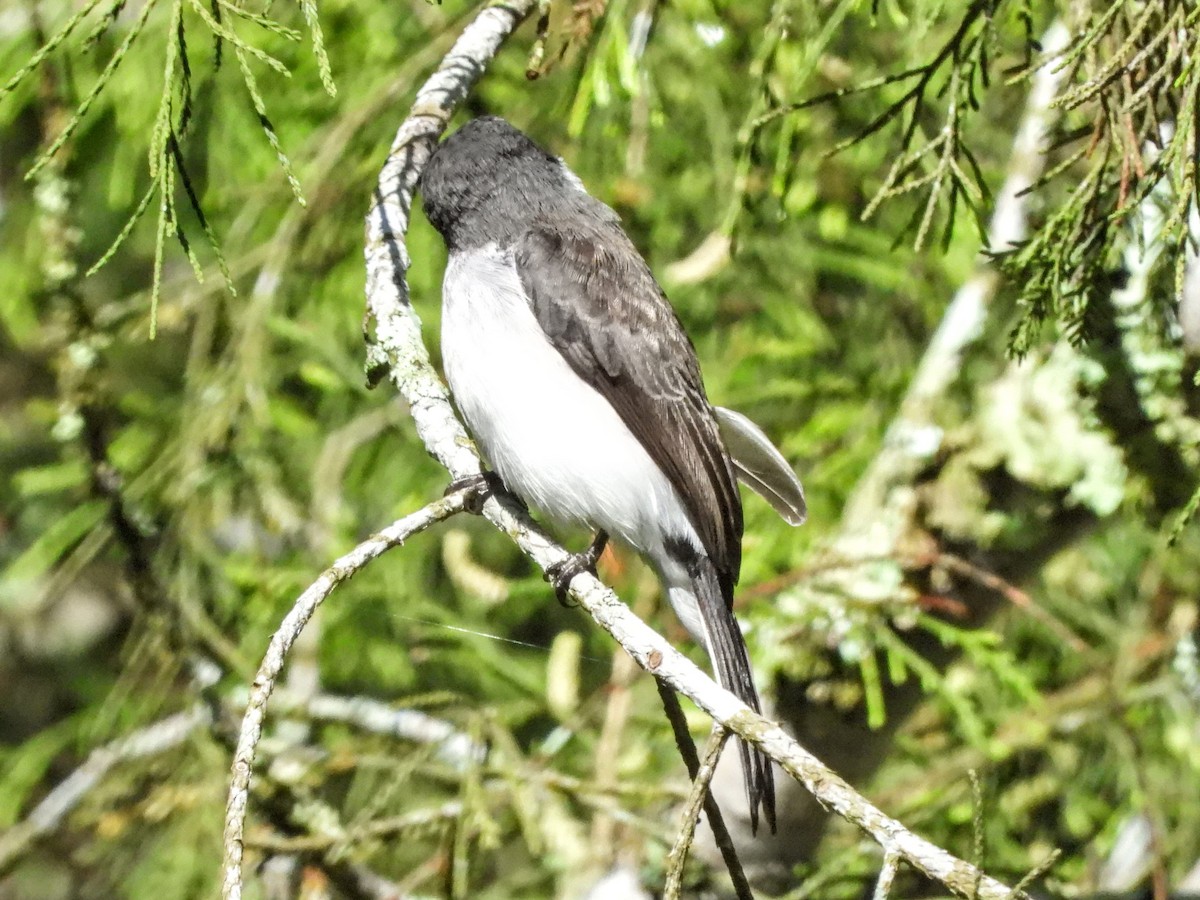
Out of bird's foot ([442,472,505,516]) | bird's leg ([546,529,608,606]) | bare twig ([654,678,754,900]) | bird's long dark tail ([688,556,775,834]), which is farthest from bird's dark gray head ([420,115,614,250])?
bare twig ([654,678,754,900])

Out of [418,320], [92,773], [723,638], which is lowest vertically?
[92,773]

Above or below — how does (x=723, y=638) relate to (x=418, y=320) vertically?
below

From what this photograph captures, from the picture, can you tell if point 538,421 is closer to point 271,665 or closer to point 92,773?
point 271,665

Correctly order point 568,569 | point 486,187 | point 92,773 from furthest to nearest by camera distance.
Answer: point 92,773, point 486,187, point 568,569

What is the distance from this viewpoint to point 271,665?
1954 mm

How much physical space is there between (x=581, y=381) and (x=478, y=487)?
1.43ft

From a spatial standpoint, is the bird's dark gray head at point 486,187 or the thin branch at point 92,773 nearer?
the bird's dark gray head at point 486,187

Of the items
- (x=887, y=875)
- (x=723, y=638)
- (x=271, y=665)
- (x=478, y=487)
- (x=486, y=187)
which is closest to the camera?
(x=887, y=875)

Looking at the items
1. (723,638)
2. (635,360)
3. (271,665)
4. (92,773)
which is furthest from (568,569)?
(92,773)

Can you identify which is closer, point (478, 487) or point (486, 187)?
point (478, 487)

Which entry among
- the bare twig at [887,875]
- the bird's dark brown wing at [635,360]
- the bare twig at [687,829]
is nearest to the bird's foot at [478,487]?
the bird's dark brown wing at [635,360]

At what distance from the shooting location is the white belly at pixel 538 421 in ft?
9.52

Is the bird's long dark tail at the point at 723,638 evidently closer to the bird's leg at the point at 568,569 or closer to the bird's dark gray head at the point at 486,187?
the bird's leg at the point at 568,569

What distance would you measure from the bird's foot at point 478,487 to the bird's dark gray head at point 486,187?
2.13ft
